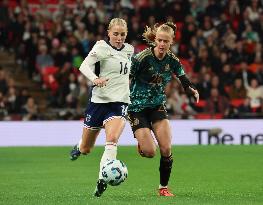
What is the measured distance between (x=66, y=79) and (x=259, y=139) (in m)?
5.43

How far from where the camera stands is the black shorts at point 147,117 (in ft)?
33.0

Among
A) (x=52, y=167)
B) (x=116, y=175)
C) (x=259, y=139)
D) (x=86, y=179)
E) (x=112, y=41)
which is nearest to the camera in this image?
(x=116, y=175)

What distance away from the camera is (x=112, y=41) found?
9828 mm

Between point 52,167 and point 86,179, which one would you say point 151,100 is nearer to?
point 86,179

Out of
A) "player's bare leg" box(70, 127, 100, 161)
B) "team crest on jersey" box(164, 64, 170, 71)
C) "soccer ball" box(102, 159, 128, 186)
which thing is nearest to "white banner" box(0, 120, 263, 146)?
"player's bare leg" box(70, 127, 100, 161)

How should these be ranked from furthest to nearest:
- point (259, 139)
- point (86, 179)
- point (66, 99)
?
point (66, 99), point (259, 139), point (86, 179)

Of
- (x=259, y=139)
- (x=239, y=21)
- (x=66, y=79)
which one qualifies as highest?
(x=239, y=21)

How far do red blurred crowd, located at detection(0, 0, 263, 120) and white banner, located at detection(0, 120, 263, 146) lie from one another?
644 mm

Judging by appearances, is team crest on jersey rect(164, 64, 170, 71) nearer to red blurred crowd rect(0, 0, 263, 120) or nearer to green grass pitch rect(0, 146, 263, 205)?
green grass pitch rect(0, 146, 263, 205)

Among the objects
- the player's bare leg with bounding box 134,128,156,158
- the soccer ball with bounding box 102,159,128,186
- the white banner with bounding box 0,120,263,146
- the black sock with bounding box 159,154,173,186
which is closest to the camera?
the soccer ball with bounding box 102,159,128,186

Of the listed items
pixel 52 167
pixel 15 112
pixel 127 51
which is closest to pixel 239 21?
pixel 15 112

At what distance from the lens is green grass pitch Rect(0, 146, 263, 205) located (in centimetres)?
929

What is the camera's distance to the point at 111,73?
32.3 ft

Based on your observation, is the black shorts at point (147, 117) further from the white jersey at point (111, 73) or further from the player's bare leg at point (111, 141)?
the player's bare leg at point (111, 141)
